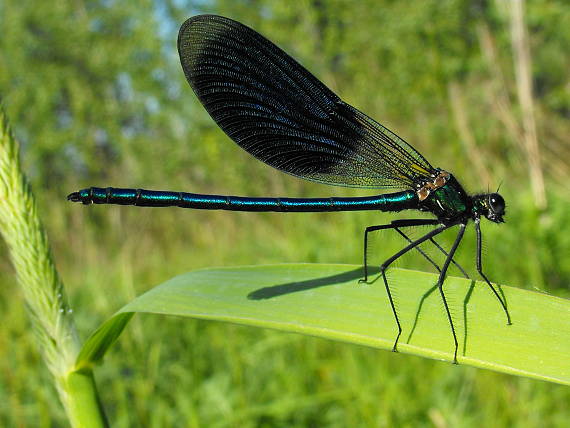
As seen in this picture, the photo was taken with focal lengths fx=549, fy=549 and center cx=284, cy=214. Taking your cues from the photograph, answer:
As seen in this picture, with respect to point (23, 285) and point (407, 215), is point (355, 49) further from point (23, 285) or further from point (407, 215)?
point (23, 285)

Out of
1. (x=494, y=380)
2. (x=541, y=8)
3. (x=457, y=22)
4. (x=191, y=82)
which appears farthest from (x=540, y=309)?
(x=541, y=8)

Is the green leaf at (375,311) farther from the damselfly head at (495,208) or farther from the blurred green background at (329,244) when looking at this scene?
the damselfly head at (495,208)

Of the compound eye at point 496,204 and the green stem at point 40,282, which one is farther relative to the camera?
the compound eye at point 496,204

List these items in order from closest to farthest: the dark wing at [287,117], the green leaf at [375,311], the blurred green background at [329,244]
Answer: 1. the green leaf at [375,311]
2. the dark wing at [287,117]
3. the blurred green background at [329,244]

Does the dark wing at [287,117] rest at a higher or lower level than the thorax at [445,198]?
higher

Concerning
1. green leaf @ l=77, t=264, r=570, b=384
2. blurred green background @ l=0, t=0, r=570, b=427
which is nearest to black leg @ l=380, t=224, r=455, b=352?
green leaf @ l=77, t=264, r=570, b=384

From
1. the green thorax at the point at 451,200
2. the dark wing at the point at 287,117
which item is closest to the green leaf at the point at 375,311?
the green thorax at the point at 451,200

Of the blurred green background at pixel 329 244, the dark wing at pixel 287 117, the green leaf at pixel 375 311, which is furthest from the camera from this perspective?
the blurred green background at pixel 329 244
